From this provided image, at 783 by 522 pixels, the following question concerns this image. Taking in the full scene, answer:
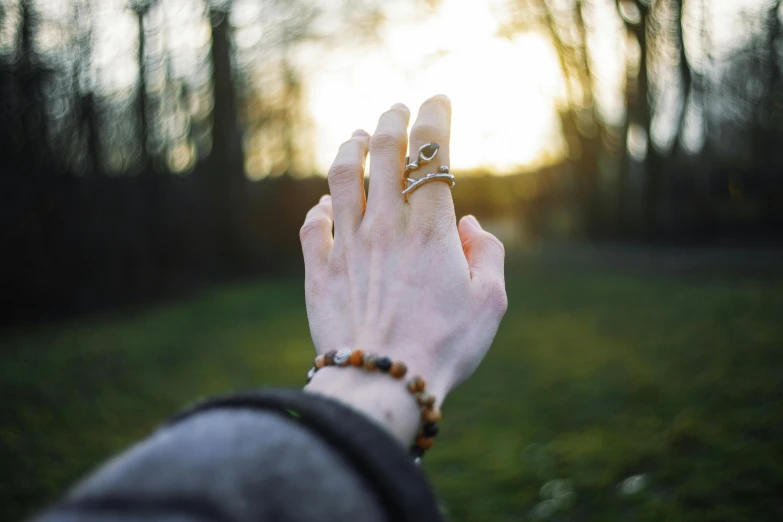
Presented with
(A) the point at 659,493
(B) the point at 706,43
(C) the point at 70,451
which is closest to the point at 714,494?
(A) the point at 659,493

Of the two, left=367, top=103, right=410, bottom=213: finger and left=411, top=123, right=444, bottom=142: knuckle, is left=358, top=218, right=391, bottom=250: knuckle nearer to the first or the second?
left=367, top=103, right=410, bottom=213: finger

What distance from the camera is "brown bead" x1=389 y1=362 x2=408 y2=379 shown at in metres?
0.84

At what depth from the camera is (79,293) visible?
8766mm

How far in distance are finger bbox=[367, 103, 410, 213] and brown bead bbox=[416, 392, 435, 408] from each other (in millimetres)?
377

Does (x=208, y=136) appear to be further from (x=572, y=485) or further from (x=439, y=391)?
(x=439, y=391)

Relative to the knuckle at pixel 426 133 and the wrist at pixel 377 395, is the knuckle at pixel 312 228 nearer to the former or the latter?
the knuckle at pixel 426 133

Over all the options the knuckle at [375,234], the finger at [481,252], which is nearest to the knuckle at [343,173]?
the knuckle at [375,234]

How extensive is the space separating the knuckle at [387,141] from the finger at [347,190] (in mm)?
71

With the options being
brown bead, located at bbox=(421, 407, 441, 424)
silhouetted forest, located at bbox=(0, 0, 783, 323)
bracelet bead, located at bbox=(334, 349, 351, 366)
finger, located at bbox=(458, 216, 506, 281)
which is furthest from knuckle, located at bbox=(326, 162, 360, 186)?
silhouetted forest, located at bbox=(0, 0, 783, 323)

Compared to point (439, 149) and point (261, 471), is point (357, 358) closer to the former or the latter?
point (261, 471)

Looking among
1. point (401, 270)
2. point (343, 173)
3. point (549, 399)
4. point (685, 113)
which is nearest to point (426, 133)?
point (343, 173)

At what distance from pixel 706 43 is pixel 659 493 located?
32.1ft

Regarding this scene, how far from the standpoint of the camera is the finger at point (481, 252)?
1.08 metres

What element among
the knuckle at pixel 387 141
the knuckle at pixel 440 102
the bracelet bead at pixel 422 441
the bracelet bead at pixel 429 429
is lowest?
the bracelet bead at pixel 422 441
